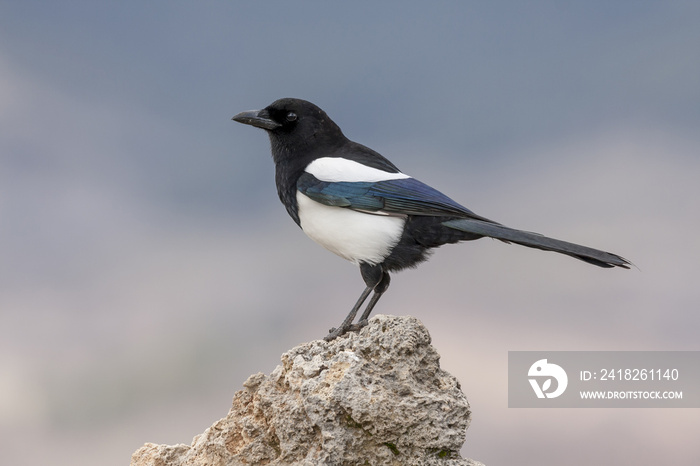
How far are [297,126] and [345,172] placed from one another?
67cm

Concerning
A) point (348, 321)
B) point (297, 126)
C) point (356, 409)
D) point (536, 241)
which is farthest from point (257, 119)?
point (356, 409)

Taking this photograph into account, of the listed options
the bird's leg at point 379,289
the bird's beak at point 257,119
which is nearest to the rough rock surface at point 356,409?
the bird's leg at point 379,289

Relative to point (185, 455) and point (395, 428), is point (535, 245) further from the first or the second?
point (185, 455)

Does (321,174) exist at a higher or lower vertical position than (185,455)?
higher

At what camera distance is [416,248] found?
5422 mm

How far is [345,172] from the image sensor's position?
559cm

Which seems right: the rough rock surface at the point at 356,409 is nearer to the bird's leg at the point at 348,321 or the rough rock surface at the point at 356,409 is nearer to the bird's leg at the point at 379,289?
the bird's leg at the point at 348,321

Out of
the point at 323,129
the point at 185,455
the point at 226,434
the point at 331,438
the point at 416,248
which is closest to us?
the point at 331,438

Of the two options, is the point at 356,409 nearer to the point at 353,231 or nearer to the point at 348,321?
the point at 348,321

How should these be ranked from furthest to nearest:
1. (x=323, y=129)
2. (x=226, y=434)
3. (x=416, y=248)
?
(x=323, y=129) < (x=416, y=248) < (x=226, y=434)

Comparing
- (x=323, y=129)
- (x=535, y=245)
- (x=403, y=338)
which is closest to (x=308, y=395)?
(x=403, y=338)

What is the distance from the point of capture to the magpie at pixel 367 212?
17.5 feet

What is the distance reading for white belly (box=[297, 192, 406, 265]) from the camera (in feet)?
17.8

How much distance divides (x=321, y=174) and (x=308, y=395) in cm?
189
